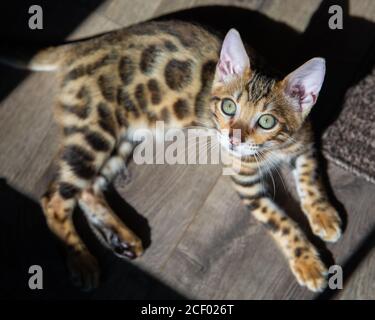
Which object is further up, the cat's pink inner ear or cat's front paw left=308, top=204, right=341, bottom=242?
the cat's pink inner ear

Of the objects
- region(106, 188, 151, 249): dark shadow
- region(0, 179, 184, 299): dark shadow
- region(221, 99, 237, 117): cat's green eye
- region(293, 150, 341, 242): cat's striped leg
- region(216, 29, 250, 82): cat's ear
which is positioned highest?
region(216, 29, 250, 82): cat's ear

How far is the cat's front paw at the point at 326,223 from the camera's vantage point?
203 centimetres

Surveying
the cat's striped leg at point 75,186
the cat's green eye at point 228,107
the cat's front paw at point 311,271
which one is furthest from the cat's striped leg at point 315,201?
the cat's striped leg at point 75,186

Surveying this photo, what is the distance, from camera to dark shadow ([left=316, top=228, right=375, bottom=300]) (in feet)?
6.64

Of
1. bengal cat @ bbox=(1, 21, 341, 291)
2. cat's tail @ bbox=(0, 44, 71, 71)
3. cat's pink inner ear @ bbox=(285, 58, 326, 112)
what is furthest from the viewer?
cat's tail @ bbox=(0, 44, 71, 71)

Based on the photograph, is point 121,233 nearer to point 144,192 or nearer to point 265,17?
point 144,192

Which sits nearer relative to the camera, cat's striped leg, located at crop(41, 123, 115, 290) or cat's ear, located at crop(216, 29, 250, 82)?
cat's ear, located at crop(216, 29, 250, 82)

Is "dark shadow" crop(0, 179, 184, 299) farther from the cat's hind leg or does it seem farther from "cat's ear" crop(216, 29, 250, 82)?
"cat's ear" crop(216, 29, 250, 82)

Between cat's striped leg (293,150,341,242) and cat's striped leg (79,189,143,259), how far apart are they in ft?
2.16

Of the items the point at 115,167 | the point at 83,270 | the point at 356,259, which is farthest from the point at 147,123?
the point at 356,259

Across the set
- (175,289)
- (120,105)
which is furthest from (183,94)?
(175,289)

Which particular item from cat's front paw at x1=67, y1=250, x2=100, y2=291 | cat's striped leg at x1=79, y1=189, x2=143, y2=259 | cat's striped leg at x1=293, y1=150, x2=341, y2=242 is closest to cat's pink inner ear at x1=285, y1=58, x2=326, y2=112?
cat's striped leg at x1=293, y1=150, x2=341, y2=242

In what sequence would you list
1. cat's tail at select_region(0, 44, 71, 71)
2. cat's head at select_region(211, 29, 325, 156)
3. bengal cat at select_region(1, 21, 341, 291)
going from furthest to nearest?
cat's tail at select_region(0, 44, 71, 71) < bengal cat at select_region(1, 21, 341, 291) < cat's head at select_region(211, 29, 325, 156)
